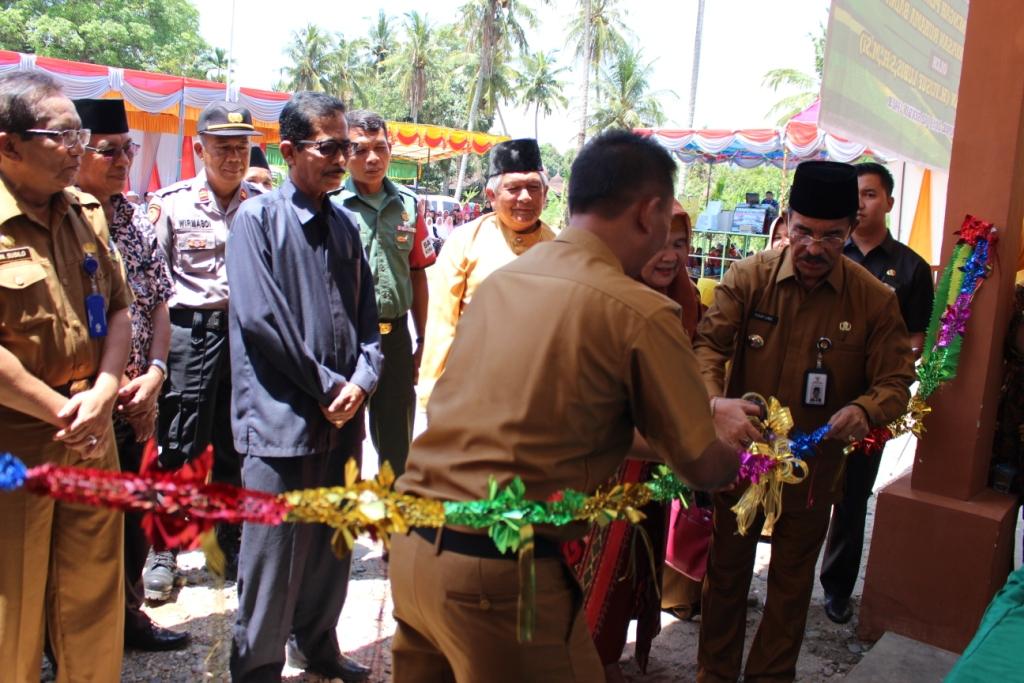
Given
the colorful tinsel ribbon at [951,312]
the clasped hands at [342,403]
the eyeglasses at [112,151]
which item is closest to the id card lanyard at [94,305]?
the clasped hands at [342,403]

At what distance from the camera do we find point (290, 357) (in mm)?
2904

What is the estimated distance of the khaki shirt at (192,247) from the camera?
4.15 m

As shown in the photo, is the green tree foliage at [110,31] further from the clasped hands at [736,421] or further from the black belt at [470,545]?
the black belt at [470,545]

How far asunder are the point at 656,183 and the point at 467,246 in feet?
7.28

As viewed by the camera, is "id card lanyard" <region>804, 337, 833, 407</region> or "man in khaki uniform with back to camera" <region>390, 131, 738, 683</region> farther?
"id card lanyard" <region>804, 337, 833, 407</region>

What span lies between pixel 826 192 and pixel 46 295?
2.67 metres

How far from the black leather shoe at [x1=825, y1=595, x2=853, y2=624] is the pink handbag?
80 centimetres

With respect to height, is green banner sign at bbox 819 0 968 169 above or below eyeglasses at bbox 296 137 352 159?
above

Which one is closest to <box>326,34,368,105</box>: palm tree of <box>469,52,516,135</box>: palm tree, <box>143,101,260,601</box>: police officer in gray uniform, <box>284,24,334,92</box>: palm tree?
<box>284,24,334,92</box>: palm tree

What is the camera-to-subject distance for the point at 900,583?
13.2 ft

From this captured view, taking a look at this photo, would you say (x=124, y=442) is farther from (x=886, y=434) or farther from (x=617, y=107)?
(x=617, y=107)

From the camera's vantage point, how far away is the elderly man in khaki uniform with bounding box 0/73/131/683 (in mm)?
2453

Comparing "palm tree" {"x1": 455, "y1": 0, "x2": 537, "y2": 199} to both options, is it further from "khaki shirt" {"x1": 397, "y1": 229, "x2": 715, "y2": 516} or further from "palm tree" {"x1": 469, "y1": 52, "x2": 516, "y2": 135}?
"khaki shirt" {"x1": 397, "y1": 229, "x2": 715, "y2": 516}

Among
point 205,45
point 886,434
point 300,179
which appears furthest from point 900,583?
point 205,45
